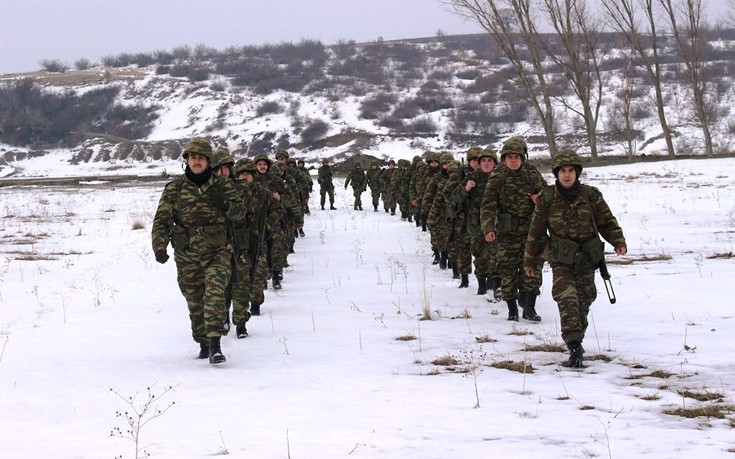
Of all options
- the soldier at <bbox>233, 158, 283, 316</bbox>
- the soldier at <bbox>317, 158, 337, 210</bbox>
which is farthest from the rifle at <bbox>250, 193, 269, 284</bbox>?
the soldier at <bbox>317, 158, 337, 210</bbox>

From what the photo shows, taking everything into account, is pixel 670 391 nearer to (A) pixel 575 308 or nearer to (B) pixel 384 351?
(A) pixel 575 308

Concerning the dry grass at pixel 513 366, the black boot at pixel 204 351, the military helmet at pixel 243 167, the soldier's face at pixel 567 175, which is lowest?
the dry grass at pixel 513 366

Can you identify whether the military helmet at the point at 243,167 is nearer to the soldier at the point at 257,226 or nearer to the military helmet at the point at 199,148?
the soldier at the point at 257,226

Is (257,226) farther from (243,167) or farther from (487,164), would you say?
(487,164)

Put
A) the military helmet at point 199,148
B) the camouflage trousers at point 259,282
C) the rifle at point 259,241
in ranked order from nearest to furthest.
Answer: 1. the military helmet at point 199,148
2. the rifle at point 259,241
3. the camouflage trousers at point 259,282

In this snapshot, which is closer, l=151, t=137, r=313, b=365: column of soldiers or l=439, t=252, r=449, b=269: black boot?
l=151, t=137, r=313, b=365: column of soldiers

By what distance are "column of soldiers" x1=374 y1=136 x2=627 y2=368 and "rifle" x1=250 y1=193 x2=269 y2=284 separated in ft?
8.34

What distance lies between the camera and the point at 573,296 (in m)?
6.14

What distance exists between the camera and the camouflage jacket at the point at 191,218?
21.5 ft

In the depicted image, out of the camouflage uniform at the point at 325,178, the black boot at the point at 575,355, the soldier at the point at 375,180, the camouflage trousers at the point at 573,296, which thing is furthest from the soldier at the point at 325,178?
the black boot at the point at 575,355

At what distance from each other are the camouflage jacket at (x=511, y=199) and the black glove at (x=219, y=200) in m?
2.99

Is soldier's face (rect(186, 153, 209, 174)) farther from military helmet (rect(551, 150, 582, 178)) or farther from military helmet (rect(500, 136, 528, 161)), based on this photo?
military helmet (rect(500, 136, 528, 161))

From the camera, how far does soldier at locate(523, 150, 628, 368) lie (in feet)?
20.6

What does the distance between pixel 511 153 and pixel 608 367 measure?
3.03m
